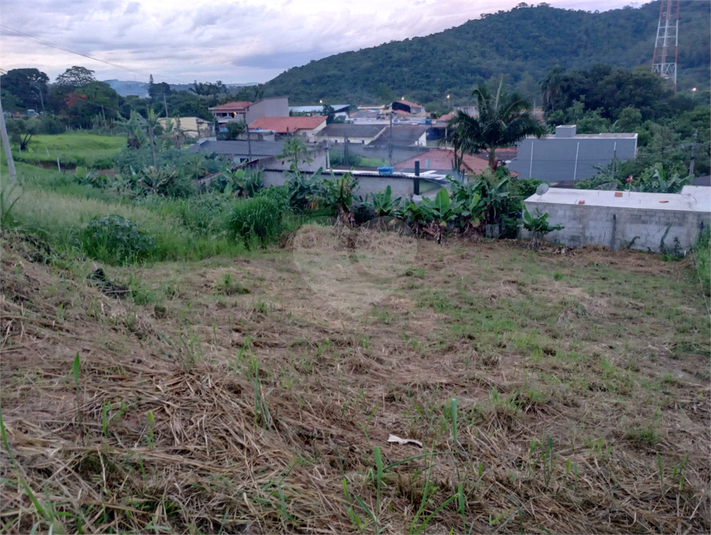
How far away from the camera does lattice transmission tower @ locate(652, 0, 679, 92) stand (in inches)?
965

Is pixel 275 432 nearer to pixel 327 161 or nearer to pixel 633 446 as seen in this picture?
pixel 633 446

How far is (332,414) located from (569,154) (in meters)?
19.2

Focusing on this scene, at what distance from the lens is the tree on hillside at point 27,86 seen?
9.86 meters

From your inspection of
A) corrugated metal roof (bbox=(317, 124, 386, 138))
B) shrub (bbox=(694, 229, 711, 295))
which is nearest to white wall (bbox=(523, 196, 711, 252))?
shrub (bbox=(694, 229, 711, 295))

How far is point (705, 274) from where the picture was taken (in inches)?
248

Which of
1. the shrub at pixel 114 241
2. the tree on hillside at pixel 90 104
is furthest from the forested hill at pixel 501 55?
the shrub at pixel 114 241

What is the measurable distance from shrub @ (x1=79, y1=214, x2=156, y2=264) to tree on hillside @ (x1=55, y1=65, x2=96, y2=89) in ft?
27.0

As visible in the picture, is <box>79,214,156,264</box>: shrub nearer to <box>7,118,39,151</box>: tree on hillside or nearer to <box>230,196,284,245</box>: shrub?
<box>230,196,284,245</box>: shrub

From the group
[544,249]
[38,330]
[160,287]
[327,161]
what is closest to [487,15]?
[327,161]

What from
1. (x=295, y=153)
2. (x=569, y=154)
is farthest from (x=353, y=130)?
(x=295, y=153)

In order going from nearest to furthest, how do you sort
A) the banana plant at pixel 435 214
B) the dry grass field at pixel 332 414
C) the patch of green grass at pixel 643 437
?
the dry grass field at pixel 332 414 < the patch of green grass at pixel 643 437 < the banana plant at pixel 435 214

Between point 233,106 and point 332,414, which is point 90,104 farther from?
point 332,414

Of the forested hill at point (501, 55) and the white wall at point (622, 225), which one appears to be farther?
the forested hill at point (501, 55)

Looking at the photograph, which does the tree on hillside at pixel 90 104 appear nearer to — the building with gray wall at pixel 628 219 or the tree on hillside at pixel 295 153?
the tree on hillside at pixel 295 153
